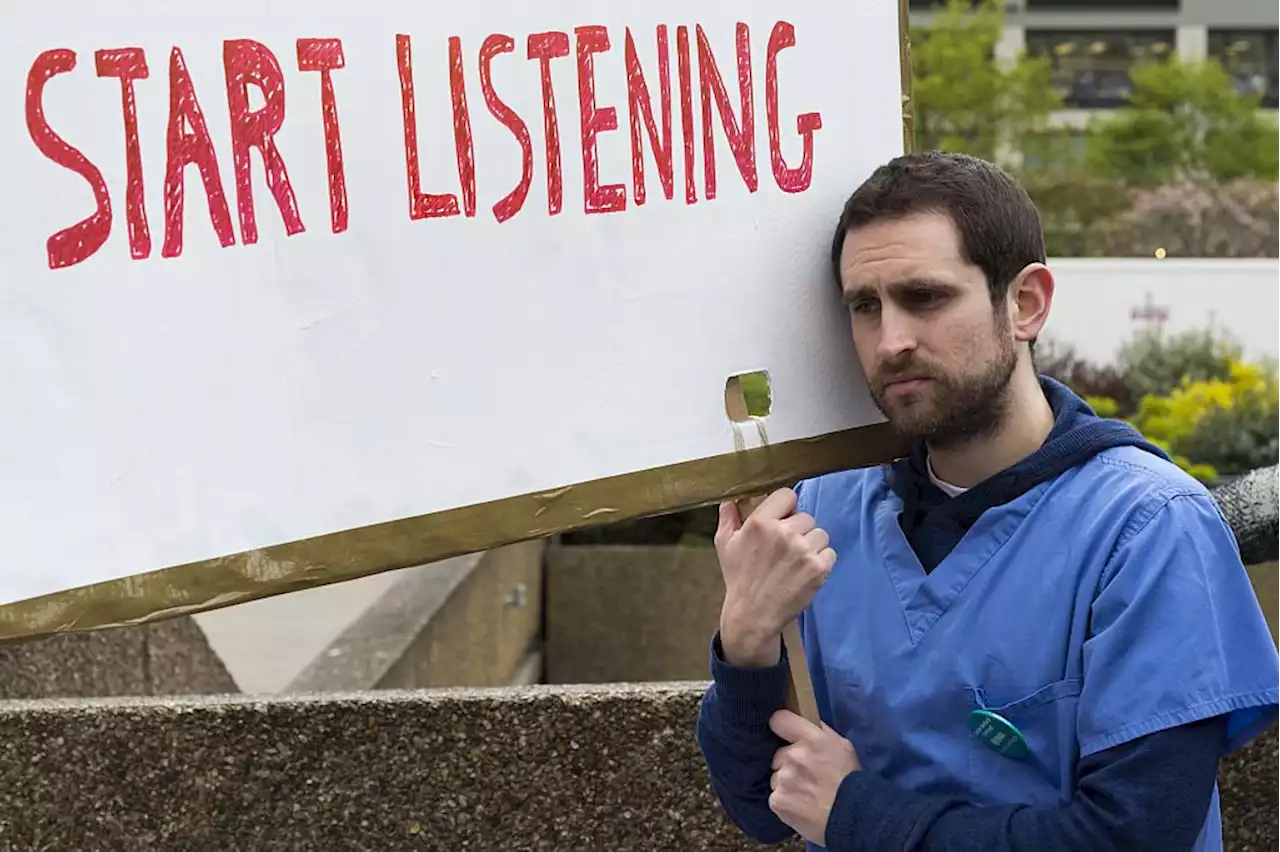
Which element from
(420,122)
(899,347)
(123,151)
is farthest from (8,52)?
(899,347)

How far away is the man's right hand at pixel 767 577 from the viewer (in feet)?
5.62

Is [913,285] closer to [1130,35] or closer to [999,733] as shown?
[999,733]

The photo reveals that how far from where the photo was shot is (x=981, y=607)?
5.61 feet

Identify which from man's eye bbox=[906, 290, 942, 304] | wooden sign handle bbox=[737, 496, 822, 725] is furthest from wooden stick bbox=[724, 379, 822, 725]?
man's eye bbox=[906, 290, 942, 304]

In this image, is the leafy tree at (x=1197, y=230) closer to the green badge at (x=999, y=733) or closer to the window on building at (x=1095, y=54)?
the green badge at (x=999, y=733)

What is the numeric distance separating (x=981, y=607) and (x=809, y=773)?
10.0 inches

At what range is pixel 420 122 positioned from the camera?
163 centimetres

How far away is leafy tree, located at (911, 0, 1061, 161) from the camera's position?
1164 inches

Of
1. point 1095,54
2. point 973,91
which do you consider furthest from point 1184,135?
point 1095,54

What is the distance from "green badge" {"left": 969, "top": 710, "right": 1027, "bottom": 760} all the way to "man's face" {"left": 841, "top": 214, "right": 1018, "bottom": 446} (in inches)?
11.7

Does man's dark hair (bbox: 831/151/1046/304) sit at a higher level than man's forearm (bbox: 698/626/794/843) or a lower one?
higher

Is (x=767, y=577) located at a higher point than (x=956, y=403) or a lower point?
lower

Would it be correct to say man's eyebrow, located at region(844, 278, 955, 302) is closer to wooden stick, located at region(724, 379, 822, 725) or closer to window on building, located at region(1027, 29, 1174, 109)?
wooden stick, located at region(724, 379, 822, 725)

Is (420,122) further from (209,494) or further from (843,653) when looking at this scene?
(843,653)
